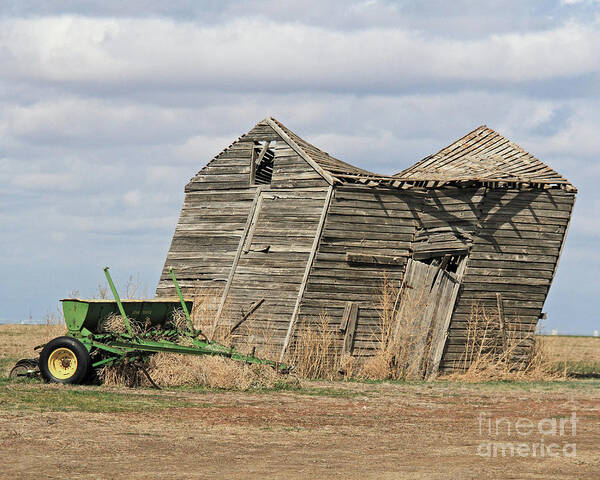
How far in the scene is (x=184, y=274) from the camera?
23875mm

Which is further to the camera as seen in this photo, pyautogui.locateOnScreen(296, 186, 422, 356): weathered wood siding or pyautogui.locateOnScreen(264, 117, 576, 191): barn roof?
pyautogui.locateOnScreen(264, 117, 576, 191): barn roof

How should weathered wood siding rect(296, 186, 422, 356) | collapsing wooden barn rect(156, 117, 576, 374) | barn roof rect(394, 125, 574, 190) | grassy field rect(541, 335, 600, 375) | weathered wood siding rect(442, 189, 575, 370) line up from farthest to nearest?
grassy field rect(541, 335, 600, 375)
barn roof rect(394, 125, 574, 190)
weathered wood siding rect(442, 189, 575, 370)
collapsing wooden barn rect(156, 117, 576, 374)
weathered wood siding rect(296, 186, 422, 356)

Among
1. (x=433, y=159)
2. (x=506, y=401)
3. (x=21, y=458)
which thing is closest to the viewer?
(x=21, y=458)

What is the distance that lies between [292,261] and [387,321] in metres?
2.68

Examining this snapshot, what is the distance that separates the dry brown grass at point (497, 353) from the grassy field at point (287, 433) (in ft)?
10.1

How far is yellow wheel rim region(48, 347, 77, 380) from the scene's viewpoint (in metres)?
16.5

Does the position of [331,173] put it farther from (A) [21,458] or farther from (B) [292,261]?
(A) [21,458]

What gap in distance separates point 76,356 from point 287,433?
220 inches

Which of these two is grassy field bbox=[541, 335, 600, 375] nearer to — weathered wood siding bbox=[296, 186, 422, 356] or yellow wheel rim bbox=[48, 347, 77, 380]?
weathered wood siding bbox=[296, 186, 422, 356]

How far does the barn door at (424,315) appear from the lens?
21078mm

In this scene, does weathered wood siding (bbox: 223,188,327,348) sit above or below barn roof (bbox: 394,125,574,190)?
below

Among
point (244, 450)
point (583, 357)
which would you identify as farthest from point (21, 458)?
point (583, 357)

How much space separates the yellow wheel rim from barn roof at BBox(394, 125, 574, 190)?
9.19m

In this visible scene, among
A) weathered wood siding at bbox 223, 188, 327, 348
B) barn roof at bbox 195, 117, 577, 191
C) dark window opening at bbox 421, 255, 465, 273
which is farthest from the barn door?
weathered wood siding at bbox 223, 188, 327, 348
